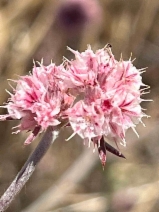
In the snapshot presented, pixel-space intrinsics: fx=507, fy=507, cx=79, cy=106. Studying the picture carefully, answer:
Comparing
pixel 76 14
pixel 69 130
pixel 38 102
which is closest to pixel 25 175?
pixel 38 102

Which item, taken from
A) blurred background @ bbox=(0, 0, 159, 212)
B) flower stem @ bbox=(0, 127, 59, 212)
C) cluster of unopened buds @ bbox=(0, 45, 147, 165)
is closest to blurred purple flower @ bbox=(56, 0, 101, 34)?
blurred background @ bbox=(0, 0, 159, 212)

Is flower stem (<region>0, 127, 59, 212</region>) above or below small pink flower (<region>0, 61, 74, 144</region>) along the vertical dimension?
below

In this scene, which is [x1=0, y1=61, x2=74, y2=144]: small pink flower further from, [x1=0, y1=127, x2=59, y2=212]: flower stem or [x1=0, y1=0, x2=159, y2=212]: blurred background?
[x1=0, y1=0, x2=159, y2=212]: blurred background

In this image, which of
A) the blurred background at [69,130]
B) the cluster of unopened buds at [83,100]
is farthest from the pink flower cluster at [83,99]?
the blurred background at [69,130]

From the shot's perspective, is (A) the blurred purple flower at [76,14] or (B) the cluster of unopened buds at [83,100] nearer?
(B) the cluster of unopened buds at [83,100]

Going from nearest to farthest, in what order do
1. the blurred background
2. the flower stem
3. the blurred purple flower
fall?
the flower stem
the blurred background
the blurred purple flower

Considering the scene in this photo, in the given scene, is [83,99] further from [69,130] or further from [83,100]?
[69,130]

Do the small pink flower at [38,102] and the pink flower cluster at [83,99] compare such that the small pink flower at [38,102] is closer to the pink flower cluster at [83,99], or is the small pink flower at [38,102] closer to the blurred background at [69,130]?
the pink flower cluster at [83,99]
